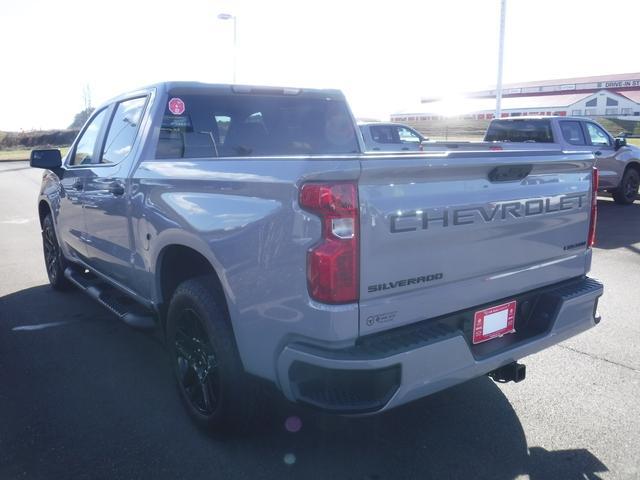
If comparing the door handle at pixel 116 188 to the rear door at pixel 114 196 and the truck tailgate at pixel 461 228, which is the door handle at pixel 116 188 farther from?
the truck tailgate at pixel 461 228

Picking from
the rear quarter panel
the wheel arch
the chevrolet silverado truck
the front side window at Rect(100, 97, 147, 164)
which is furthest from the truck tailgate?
the chevrolet silverado truck

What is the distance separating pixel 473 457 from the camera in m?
3.03

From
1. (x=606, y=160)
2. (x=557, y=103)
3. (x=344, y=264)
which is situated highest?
(x=557, y=103)

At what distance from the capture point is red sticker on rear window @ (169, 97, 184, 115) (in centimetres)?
414

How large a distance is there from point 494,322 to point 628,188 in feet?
38.6

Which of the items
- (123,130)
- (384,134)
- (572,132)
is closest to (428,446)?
(123,130)

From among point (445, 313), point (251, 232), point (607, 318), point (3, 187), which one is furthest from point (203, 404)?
point (3, 187)

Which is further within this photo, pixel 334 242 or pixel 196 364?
pixel 196 364

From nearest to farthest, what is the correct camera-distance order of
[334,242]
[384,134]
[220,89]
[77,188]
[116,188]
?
[334,242]
[116,188]
[220,89]
[77,188]
[384,134]

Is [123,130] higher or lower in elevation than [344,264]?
higher

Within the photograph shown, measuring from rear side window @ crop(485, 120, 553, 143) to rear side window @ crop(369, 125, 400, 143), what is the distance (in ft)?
17.7

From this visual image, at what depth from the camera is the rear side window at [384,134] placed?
18.0m

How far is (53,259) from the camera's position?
634 centimetres

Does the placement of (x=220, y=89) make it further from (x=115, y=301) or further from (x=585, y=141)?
(x=585, y=141)
